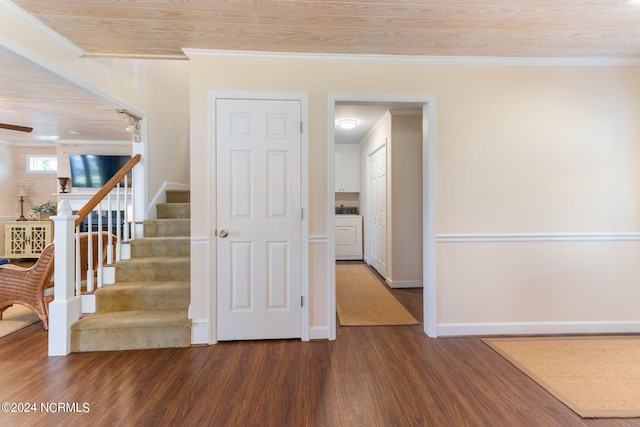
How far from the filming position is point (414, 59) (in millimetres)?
2426

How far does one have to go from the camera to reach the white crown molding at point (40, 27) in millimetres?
1757

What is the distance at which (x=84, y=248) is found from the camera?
2.74 m

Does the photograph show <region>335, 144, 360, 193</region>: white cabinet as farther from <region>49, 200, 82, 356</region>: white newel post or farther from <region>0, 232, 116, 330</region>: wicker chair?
<region>49, 200, 82, 356</region>: white newel post

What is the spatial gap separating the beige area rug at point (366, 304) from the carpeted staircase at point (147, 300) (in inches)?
60.4

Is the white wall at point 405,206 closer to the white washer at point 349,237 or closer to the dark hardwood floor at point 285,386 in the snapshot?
the dark hardwood floor at point 285,386

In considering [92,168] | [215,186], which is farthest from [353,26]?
[92,168]

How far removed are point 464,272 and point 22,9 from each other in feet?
12.3

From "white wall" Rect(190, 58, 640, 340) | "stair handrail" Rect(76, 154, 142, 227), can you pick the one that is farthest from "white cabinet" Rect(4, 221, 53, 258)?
"white wall" Rect(190, 58, 640, 340)

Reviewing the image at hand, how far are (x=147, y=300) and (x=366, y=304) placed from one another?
2233mm

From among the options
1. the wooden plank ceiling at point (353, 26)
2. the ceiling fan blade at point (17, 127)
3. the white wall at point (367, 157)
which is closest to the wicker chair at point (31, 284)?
the wooden plank ceiling at point (353, 26)

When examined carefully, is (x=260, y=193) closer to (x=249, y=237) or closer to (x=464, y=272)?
(x=249, y=237)

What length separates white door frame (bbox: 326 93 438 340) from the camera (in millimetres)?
2410

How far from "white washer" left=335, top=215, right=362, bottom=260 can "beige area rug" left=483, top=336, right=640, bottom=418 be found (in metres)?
3.54

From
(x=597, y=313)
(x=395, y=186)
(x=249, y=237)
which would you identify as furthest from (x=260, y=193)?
(x=597, y=313)
